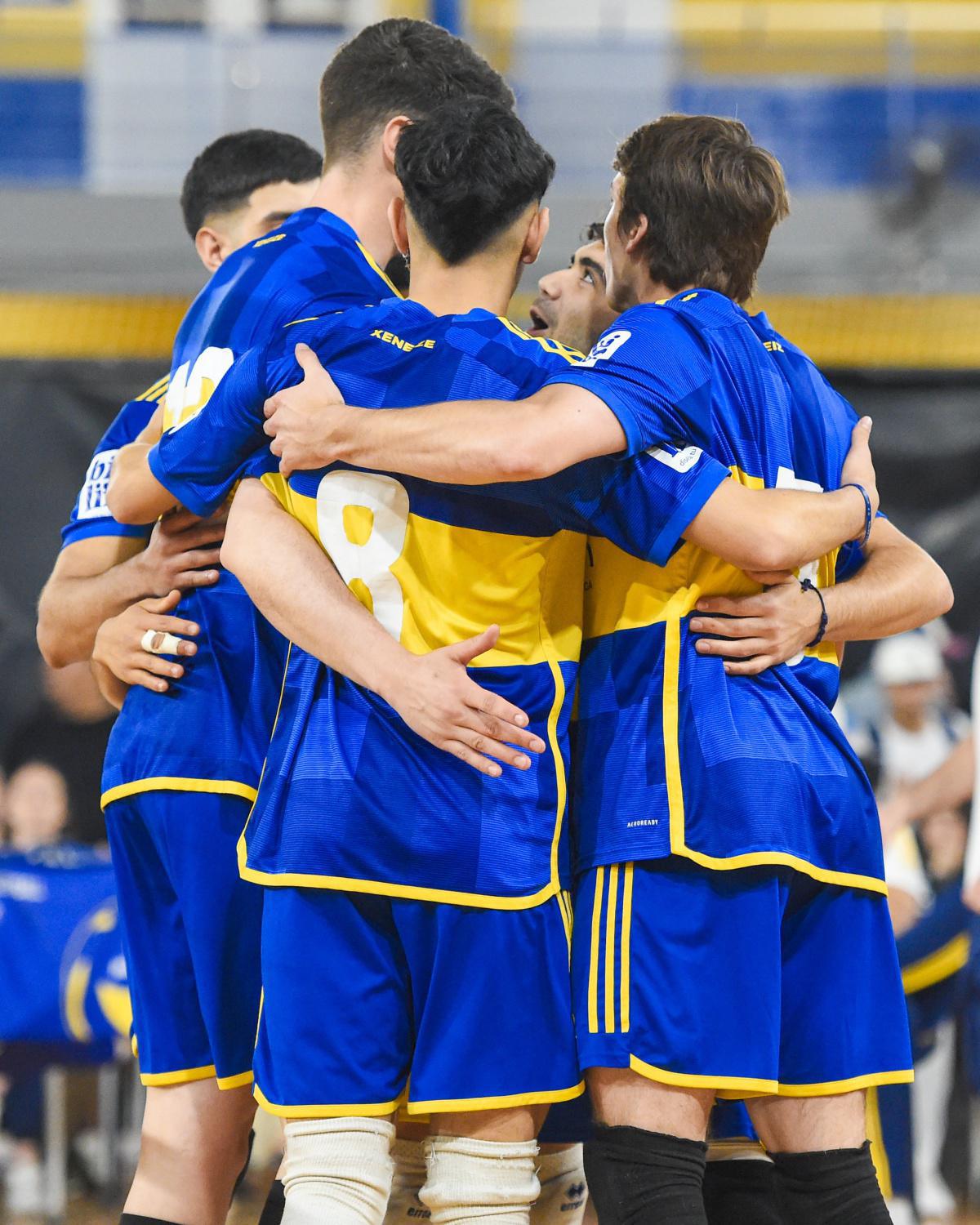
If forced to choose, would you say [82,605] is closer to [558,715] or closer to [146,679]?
[146,679]

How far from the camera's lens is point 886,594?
99.0 inches

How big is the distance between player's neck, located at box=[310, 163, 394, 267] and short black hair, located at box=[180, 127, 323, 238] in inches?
29.3

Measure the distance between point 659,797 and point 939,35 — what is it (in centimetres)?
806

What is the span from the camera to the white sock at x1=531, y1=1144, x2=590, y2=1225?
2.66m

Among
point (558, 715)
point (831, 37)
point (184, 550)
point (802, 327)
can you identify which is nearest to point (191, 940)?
point (184, 550)

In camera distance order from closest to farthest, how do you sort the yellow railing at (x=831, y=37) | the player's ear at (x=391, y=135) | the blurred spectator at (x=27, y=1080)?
the player's ear at (x=391, y=135), the blurred spectator at (x=27, y=1080), the yellow railing at (x=831, y=37)

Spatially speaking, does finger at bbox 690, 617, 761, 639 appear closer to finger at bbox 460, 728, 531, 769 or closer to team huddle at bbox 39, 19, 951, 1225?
team huddle at bbox 39, 19, 951, 1225

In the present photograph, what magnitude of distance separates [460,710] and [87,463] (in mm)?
4487

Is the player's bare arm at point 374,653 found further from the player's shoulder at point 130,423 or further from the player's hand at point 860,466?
the player's shoulder at point 130,423

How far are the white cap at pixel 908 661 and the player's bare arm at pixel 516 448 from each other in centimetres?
405

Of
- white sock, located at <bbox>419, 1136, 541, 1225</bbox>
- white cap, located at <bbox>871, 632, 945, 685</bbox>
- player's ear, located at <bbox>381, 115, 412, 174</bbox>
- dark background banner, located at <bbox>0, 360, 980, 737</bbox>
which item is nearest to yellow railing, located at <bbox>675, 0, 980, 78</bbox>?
dark background banner, located at <bbox>0, 360, 980, 737</bbox>

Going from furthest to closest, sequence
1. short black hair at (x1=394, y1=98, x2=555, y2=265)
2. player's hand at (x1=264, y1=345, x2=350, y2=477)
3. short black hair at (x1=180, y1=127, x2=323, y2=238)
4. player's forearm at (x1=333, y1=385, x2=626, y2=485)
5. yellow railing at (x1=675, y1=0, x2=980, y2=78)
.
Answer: yellow railing at (x1=675, y1=0, x2=980, y2=78), short black hair at (x1=180, y1=127, x2=323, y2=238), short black hair at (x1=394, y1=98, x2=555, y2=265), player's hand at (x1=264, y1=345, x2=350, y2=477), player's forearm at (x1=333, y1=385, x2=626, y2=485)

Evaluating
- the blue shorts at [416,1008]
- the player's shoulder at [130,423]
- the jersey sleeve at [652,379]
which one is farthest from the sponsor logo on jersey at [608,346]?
the player's shoulder at [130,423]

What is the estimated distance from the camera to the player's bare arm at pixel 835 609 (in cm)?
230
